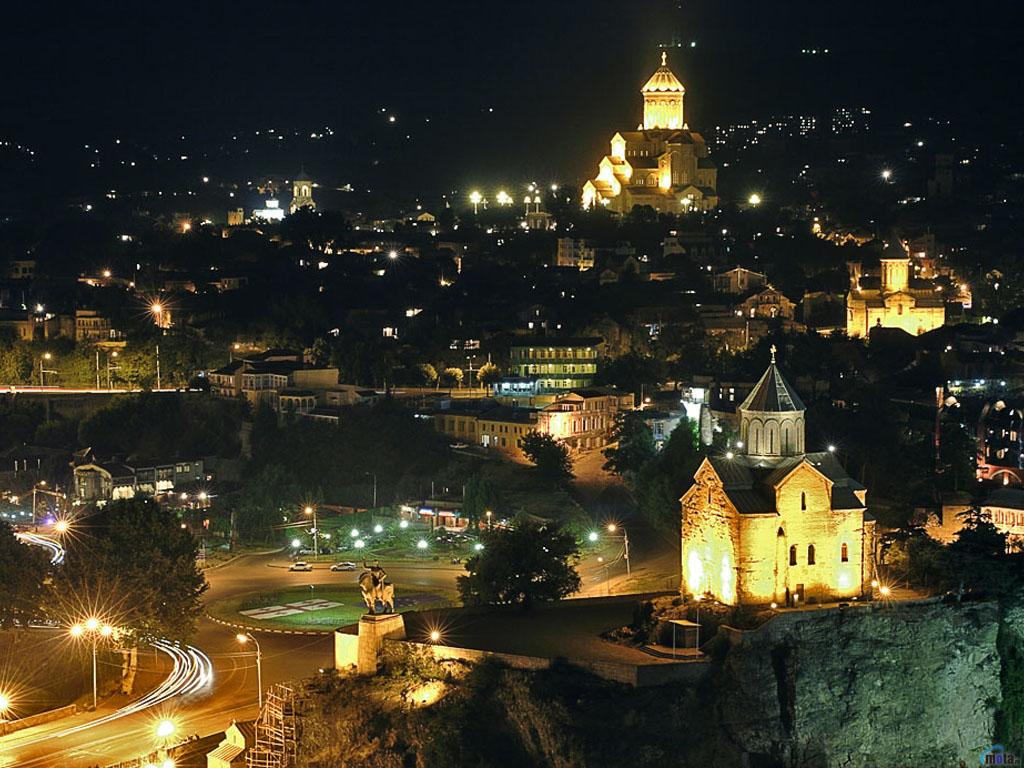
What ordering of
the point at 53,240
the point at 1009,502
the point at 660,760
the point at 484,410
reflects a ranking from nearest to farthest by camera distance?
the point at 660,760, the point at 1009,502, the point at 484,410, the point at 53,240

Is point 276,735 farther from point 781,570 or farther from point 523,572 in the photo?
point 781,570

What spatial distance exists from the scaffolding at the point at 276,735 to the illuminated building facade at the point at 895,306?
3928 cm

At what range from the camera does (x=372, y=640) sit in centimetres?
4150

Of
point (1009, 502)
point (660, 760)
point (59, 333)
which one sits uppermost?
point (59, 333)

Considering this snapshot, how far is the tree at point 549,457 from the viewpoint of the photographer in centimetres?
6581

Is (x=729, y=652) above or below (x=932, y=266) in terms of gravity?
below

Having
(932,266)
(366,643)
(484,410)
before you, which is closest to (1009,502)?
(366,643)

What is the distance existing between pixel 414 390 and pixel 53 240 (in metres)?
41.2

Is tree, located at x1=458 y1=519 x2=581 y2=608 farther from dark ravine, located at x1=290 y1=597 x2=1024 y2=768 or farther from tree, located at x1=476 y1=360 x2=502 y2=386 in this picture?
tree, located at x1=476 y1=360 x2=502 y2=386

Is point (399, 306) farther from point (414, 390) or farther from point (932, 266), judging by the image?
point (932, 266)

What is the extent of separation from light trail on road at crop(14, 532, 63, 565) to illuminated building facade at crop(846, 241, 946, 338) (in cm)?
3091

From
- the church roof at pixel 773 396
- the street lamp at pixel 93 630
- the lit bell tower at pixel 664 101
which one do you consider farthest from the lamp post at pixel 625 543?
the lit bell tower at pixel 664 101

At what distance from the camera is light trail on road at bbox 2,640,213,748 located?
4547 centimetres

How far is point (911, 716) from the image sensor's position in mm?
41750
